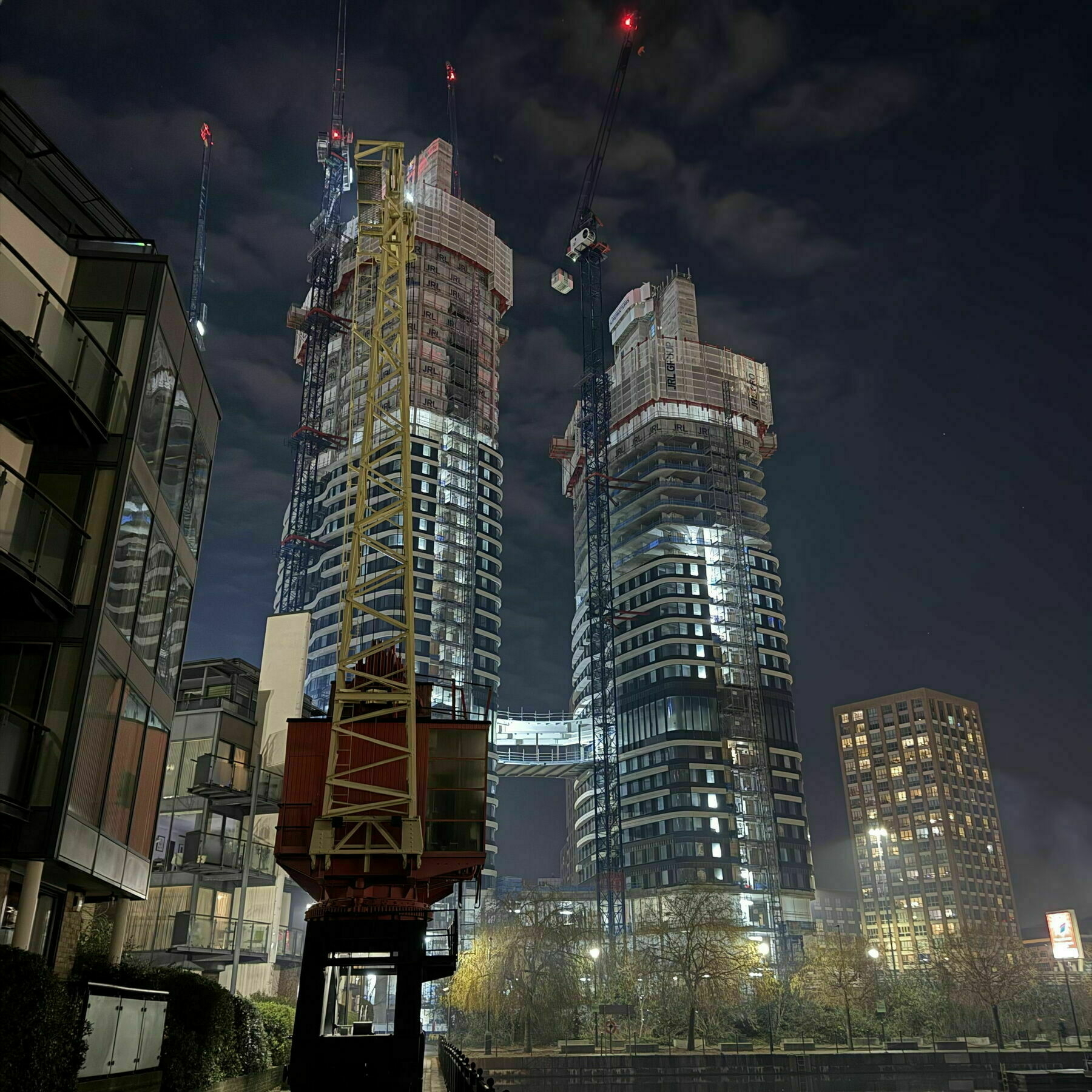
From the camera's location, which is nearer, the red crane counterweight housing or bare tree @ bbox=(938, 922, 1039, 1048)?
the red crane counterweight housing

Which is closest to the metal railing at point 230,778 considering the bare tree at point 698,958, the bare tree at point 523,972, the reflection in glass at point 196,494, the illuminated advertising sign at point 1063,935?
the reflection in glass at point 196,494

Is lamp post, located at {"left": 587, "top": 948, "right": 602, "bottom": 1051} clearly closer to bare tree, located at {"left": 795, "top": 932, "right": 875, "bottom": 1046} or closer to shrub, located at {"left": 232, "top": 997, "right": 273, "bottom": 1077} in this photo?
bare tree, located at {"left": 795, "top": 932, "right": 875, "bottom": 1046}

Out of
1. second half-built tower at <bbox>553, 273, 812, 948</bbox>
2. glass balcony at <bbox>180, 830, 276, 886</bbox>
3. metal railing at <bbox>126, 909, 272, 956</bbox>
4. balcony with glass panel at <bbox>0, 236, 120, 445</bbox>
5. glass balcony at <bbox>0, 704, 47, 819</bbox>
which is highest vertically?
second half-built tower at <bbox>553, 273, 812, 948</bbox>

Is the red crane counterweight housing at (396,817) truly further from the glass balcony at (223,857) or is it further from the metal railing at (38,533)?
the metal railing at (38,533)

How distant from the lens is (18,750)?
64.0 ft

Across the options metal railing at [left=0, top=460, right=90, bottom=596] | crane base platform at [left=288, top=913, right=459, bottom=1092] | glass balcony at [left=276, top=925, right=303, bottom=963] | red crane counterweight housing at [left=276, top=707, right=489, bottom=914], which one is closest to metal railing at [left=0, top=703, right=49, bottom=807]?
metal railing at [left=0, top=460, right=90, bottom=596]

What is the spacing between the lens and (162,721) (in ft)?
87.7

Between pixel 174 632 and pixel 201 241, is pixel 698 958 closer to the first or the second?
pixel 174 632

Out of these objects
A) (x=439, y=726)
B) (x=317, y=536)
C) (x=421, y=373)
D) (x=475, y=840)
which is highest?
(x=421, y=373)

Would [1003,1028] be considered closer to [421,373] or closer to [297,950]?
[297,950]

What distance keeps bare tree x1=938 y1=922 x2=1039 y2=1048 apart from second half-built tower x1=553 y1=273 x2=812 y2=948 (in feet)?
123

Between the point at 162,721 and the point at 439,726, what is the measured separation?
14.2 meters

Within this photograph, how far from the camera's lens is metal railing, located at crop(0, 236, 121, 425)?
20547 millimetres

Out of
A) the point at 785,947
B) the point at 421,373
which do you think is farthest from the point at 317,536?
the point at 785,947
